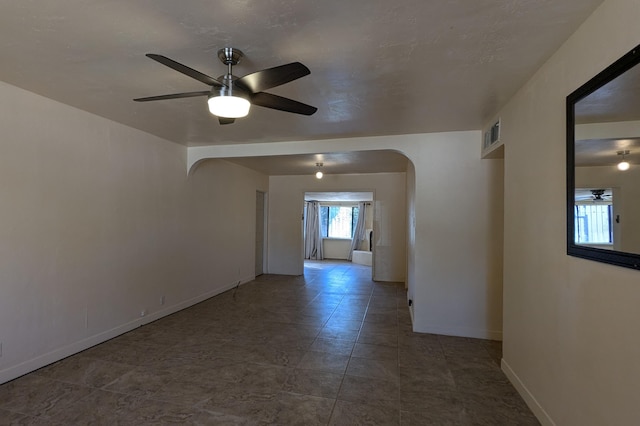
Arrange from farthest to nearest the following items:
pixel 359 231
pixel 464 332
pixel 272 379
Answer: pixel 359 231 < pixel 464 332 < pixel 272 379

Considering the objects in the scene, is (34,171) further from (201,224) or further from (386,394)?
(386,394)

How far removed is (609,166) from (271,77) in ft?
5.60

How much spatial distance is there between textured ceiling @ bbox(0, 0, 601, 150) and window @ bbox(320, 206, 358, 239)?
8854mm

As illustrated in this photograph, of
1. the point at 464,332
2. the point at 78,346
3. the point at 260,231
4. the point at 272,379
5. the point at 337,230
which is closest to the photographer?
the point at 272,379

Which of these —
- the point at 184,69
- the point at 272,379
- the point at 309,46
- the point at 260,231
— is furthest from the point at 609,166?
the point at 260,231

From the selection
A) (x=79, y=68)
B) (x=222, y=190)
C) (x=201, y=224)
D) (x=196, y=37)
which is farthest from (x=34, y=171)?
(x=222, y=190)

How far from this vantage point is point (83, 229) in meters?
3.09

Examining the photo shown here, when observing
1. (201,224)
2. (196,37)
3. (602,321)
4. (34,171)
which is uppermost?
(196,37)

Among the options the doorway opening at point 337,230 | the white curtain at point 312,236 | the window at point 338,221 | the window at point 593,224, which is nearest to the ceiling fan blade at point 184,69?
the window at point 593,224

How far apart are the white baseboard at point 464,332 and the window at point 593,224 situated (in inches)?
91.5

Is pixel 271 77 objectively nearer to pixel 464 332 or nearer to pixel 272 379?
pixel 272 379

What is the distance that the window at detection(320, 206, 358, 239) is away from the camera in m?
11.7

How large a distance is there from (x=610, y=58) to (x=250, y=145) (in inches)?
147

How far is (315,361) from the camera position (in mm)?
2934
